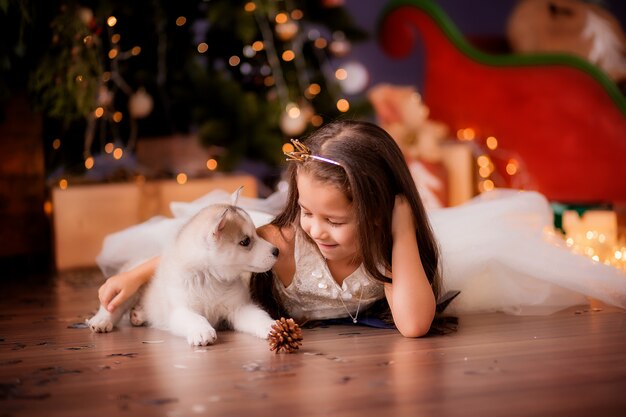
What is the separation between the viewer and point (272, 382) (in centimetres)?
147

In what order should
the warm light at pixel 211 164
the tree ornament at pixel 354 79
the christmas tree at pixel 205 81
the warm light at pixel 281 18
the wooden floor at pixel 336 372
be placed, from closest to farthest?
the wooden floor at pixel 336 372 → the christmas tree at pixel 205 81 → the warm light at pixel 281 18 → the warm light at pixel 211 164 → the tree ornament at pixel 354 79

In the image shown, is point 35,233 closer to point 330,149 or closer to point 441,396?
point 330,149

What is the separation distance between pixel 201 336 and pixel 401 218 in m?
0.54

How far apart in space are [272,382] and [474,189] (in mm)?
3049

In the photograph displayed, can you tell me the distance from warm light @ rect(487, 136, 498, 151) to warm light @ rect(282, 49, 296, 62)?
48.2 inches

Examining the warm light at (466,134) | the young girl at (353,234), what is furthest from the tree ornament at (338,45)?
the young girl at (353,234)

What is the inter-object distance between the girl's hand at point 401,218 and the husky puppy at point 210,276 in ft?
0.98

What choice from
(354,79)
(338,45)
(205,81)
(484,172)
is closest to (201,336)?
(205,81)

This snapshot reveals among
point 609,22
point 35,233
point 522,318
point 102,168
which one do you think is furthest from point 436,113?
point 522,318

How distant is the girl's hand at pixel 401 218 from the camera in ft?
6.11

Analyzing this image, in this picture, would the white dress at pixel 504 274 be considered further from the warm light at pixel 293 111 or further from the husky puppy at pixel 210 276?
the warm light at pixel 293 111

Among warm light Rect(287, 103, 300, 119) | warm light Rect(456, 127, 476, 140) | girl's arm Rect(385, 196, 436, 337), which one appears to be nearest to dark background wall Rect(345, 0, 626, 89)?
warm light Rect(456, 127, 476, 140)

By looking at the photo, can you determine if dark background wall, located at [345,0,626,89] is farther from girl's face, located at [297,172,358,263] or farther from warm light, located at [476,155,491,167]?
girl's face, located at [297,172,358,263]

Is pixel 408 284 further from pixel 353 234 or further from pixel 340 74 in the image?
pixel 340 74
